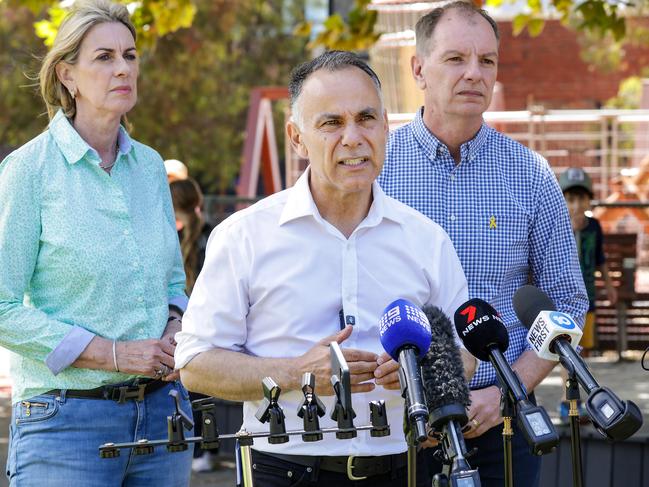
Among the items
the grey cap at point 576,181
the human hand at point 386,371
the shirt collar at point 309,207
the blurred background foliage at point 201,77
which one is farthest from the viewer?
the blurred background foliage at point 201,77

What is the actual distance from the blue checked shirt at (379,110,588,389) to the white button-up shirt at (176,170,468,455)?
86 centimetres

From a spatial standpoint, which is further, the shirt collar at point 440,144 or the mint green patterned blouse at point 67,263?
the shirt collar at point 440,144

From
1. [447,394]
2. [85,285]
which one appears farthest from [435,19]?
[447,394]

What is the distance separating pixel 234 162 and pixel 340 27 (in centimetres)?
2477

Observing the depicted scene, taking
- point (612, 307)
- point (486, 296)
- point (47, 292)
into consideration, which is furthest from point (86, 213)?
point (612, 307)

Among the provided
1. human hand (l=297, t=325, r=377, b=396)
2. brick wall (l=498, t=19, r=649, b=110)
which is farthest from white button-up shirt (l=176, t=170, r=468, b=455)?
brick wall (l=498, t=19, r=649, b=110)

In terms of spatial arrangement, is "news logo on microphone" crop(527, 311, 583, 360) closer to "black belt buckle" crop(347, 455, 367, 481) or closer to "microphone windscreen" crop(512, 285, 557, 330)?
"microphone windscreen" crop(512, 285, 557, 330)

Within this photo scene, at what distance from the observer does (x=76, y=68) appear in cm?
424

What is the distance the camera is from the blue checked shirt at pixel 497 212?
14.6 feet

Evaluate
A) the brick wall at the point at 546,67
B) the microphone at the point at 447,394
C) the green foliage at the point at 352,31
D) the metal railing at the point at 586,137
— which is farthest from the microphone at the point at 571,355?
the brick wall at the point at 546,67

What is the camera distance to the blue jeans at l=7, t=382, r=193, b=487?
12.9ft

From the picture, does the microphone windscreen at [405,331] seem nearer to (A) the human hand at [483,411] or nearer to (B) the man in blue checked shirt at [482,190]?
(A) the human hand at [483,411]

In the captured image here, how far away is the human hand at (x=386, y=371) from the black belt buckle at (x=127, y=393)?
1.13m

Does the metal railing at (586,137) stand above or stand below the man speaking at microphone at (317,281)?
above
